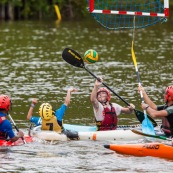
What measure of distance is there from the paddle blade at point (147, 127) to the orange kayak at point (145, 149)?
1.39 metres

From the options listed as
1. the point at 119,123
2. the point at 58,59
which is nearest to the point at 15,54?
the point at 58,59

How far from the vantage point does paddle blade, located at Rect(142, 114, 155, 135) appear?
1831cm

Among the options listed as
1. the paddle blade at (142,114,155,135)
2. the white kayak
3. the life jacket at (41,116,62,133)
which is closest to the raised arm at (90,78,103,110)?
the white kayak

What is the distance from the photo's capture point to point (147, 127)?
18.5m

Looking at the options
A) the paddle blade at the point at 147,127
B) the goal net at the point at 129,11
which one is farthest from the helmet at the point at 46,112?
the goal net at the point at 129,11

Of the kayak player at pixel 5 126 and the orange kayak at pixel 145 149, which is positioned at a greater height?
the kayak player at pixel 5 126

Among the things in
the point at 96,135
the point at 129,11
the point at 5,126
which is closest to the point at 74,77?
the point at 129,11

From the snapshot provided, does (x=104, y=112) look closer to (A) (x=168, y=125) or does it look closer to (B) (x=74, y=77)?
(A) (x=168, y=125)

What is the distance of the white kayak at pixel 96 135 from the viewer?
18547 mm

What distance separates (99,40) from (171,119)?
89.5 ft

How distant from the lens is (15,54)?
126 ft

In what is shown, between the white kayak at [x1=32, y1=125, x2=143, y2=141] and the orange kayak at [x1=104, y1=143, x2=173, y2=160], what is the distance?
5.17 feet

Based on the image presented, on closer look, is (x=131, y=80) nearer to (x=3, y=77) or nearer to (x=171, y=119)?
(x=3, y=77)

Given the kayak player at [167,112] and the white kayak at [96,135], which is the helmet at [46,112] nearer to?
the white kayak at [96,135]
